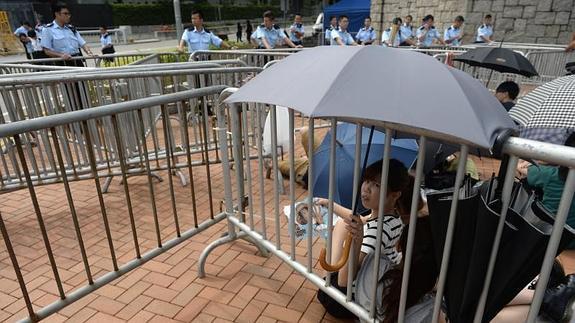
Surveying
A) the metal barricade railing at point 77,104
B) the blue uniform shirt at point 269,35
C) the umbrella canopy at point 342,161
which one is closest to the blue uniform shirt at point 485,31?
the blue uniform shirt at point 269,35

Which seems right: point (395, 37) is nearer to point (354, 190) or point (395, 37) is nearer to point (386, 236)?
point (386, 236)

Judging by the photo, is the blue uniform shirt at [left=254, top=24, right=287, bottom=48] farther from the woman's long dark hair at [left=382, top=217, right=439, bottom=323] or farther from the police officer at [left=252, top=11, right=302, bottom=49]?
the woman's long dark hair at [left=382, top=217, right=439, bottom=323]

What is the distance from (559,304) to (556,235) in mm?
898

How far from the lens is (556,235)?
1.18 meters

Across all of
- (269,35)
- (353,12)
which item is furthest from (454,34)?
(353,12)

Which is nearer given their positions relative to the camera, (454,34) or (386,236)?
(386,236)

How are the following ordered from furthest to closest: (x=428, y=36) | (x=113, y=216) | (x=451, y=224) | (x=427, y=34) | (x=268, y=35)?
(x=428, y=36) → (x=427, y=34) → (x=268, y=35) → (x=113, y=216) → (x=451, y=224)

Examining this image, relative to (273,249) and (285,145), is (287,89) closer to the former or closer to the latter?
(273,249)

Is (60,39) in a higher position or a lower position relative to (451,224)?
higher

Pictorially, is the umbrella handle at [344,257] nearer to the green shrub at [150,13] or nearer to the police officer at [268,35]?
the police officer at [268,35]

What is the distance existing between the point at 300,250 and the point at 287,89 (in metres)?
1.83

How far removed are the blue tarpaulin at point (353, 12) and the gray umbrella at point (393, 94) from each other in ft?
69.2

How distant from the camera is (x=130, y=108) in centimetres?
217

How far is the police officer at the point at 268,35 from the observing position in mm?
9867
